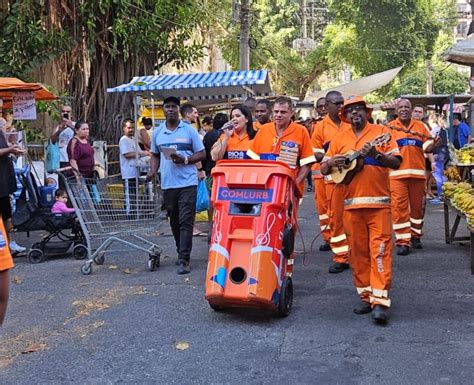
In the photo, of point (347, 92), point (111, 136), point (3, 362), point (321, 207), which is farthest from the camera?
point (347, 92)

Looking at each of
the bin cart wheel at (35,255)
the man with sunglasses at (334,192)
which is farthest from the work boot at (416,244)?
the bin cart wheel at (35,255)

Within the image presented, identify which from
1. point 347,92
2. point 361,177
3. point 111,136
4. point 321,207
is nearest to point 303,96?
point 347,92

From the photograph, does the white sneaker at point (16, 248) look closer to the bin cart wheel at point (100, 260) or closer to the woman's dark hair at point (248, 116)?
the bin cart wheel at point (100, 260)

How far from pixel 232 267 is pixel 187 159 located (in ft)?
6.92

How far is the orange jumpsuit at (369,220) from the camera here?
513 centimetres

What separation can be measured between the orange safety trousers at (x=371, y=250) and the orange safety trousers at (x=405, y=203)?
104 inches

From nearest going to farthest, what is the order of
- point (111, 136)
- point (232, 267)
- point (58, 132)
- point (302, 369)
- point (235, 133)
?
point (302, 369), point (232, 267), point (235, 133), point (58, 132), point (111, 136)

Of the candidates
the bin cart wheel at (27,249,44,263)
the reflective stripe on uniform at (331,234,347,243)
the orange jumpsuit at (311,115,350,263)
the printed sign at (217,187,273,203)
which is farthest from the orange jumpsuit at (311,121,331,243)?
the bin cart wheel at (27,249,44,263)

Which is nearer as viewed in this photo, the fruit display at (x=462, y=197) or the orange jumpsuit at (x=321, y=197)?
the fruit display at (x=462, y=197)

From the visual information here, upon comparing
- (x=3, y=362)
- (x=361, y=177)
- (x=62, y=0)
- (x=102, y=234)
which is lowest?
(x=3, y=362)

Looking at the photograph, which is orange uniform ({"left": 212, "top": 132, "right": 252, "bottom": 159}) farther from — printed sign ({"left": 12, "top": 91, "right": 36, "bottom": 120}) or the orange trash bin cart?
printed sign ({"left": 12, "top": 91, "right": 36, "bottom": 120})

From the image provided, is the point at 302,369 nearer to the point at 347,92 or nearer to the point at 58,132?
the point at 58,132

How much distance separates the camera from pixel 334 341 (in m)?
4.76

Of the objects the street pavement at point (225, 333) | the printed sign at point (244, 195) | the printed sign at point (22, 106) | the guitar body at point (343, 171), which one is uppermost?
the printed sign at point (22, 106)
